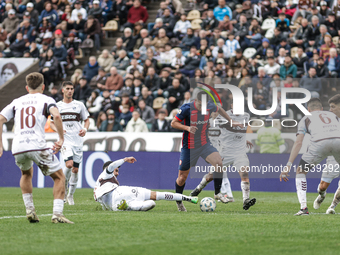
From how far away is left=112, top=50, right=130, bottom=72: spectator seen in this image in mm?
21688

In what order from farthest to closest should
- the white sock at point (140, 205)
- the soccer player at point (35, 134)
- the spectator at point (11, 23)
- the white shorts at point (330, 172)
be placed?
the spectator at point (11, 23) → the white shorts at point (330, 172) → the white sock at point (140, 205) → the soccer player at point (35, 134)

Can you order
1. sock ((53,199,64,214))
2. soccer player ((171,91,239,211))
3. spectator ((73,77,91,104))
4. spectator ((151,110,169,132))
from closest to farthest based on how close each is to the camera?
sock ((53,199,64,214)) < soccer player ((171,91,239,211)) < spectator ((151,110,169,132)) < spectator ((73,77,91,104))

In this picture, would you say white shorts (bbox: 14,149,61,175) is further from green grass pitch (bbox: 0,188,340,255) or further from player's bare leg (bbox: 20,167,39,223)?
green grass pitch (bbox: 0,188,340,255)

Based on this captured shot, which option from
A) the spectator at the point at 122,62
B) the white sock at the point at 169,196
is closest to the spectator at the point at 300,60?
the spectator at the point at 122,62

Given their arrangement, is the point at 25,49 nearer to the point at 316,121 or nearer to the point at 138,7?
the point at 138,7

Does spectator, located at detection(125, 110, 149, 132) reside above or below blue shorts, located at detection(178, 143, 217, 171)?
below

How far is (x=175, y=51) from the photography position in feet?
68.3

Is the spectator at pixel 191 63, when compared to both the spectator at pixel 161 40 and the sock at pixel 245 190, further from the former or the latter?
the sock at pixel 245 190

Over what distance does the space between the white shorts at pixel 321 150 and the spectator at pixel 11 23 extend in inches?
808

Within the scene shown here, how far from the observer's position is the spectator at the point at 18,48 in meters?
24.9

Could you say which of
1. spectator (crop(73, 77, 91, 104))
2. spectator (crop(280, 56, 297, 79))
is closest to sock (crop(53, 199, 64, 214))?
spectator (crop(280, 56, 297, 79))

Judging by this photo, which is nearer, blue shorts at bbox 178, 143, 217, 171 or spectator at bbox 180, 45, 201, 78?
blue shorts at bbox 178, 143, 217, 171

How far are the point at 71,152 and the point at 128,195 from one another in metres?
2.81

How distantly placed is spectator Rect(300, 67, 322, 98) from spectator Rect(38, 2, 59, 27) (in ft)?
42.0
